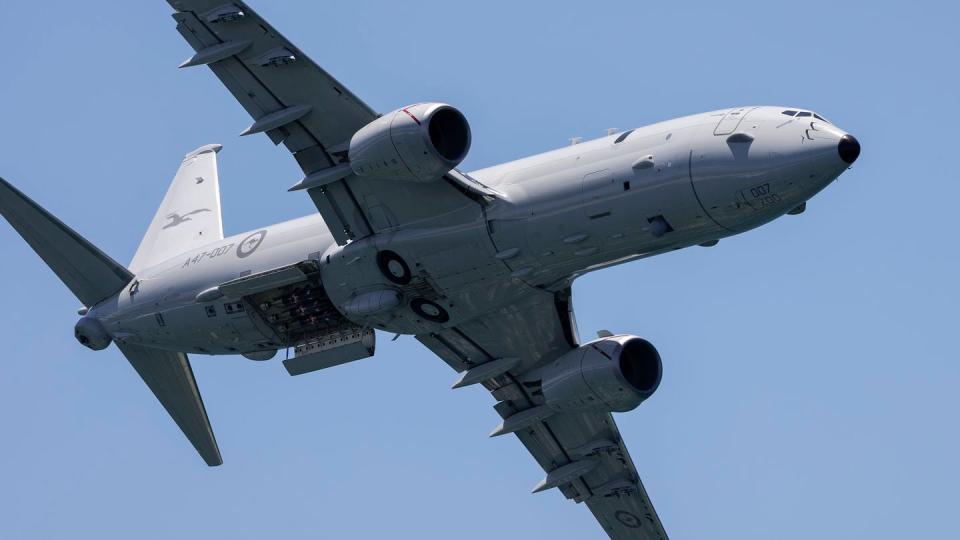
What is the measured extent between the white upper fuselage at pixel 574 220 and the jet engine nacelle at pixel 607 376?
285 cm

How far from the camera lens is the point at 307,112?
5159cm

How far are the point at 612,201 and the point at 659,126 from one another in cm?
249

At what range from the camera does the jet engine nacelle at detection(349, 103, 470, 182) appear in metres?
48.8

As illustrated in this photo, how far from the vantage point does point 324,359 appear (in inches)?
2206

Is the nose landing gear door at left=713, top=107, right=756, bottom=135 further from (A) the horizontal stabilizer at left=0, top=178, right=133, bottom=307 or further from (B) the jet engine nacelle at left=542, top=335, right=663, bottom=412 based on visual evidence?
(A) the horizontal stabilizer at left=0, top=178, right=133, bottom=307

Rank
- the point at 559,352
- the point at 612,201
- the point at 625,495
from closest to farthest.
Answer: the point at 612,201 < the point at 559,352 < the point at 625,495

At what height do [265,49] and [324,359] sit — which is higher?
[265,49]

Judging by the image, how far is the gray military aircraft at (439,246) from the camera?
48656mm

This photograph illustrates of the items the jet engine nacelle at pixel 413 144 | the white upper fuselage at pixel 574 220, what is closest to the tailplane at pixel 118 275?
the white upper fuselage at pixel 574 220

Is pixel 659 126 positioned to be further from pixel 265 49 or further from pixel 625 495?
pixel 625 495

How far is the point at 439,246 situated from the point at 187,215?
13.5m

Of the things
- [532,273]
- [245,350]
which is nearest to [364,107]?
[532,273]

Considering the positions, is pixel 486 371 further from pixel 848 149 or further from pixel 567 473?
Result: pixel 848 149

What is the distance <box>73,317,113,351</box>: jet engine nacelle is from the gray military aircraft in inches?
1.9
